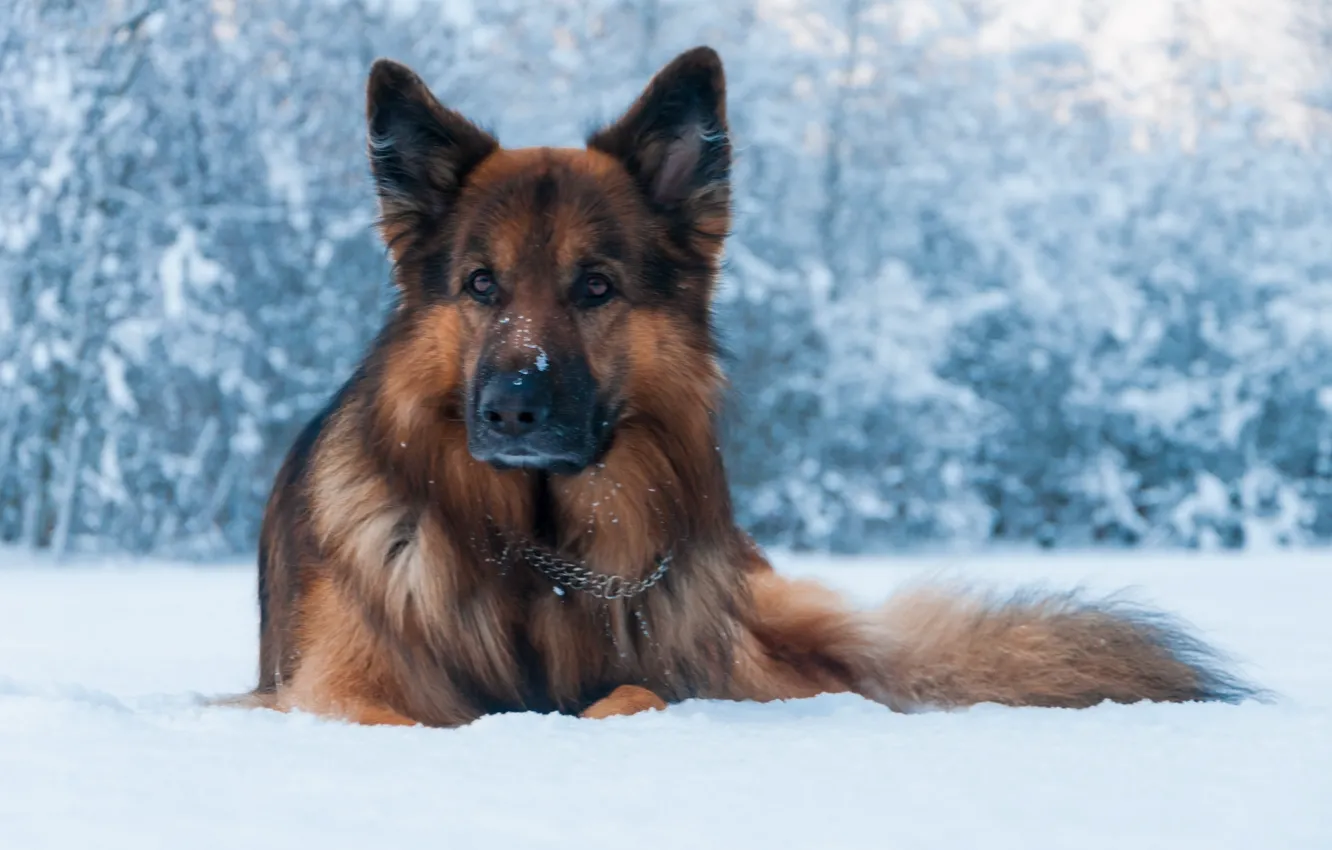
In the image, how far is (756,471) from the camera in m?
13.8

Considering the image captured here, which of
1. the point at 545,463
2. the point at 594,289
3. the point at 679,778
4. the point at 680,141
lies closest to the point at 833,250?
the point at 680,141

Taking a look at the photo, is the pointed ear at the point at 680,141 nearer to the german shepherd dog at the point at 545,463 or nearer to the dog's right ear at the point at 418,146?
the german shepherd dog at the point at 545,463

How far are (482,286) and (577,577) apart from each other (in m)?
0.81

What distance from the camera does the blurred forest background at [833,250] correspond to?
1212 centimetres

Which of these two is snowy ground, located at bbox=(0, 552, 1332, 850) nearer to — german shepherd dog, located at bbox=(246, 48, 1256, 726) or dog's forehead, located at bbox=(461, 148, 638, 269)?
german shepherd dog, located at bbox=(246, 48, 1256, 726)

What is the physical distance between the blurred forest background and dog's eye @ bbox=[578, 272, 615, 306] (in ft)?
28.7

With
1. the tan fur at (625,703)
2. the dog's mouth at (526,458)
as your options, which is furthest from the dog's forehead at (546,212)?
the tan fur at (625,703)

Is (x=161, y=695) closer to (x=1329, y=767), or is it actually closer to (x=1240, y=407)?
(x=1329, y=767)

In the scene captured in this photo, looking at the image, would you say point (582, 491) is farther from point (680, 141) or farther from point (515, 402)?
point (680, 141)

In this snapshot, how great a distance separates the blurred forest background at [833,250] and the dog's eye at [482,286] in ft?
28.2

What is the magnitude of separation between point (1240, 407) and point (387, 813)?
43.3 feet

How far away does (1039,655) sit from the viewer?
4.25 metres

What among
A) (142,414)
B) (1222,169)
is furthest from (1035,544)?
(142,414)

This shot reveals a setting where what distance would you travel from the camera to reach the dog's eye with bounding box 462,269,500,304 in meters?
3.74
